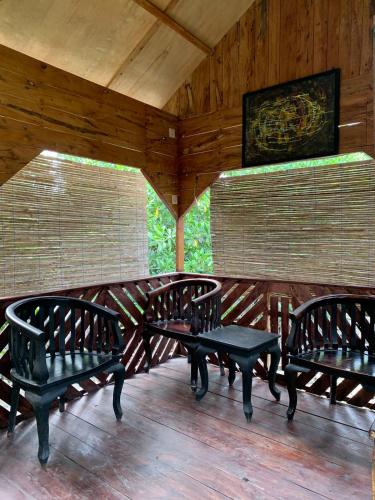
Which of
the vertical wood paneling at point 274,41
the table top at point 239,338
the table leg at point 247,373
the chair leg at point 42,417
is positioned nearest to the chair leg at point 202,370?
the table top at point 239,338

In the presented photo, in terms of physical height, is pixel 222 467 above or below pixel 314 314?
below

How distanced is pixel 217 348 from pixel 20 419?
4.82ft

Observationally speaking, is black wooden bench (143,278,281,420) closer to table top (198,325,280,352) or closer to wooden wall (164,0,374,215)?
table top (198,325,280,352)

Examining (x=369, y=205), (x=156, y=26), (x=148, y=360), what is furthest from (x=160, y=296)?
(x=156, y=26)

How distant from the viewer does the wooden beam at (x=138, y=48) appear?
327 centimetres

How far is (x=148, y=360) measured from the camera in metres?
3.33

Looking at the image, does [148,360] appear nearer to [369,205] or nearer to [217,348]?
[217,348]

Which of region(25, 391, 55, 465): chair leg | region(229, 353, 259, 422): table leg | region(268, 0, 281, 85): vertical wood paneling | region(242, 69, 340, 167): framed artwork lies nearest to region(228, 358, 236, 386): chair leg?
region(229, 353, 259, 422): table leg

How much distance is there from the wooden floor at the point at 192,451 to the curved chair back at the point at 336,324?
499mm

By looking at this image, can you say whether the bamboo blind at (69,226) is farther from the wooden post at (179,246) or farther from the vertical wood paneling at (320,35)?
the vertical wood paneling at (320,35)

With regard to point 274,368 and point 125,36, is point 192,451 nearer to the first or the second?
point 274,368

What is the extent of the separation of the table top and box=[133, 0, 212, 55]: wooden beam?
110 inches

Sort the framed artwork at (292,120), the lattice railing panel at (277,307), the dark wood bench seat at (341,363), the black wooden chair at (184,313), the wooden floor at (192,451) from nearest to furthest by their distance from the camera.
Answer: the wooden floor at (192,451) → the dark wood bench seat at (341,363) → the lattice railing panel at (277,307) → the black wooden chair at (184,313) → the framed artwork at (292,120)

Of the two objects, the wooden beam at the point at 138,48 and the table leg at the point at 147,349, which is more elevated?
the wooden beam at the point at 138,48
